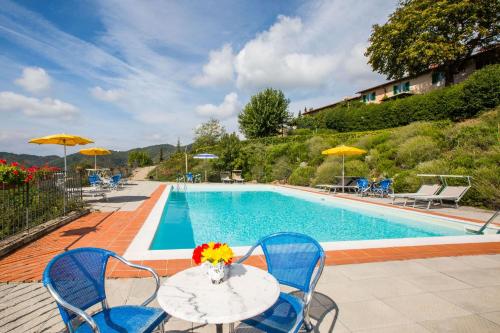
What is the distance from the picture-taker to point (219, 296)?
170 cm

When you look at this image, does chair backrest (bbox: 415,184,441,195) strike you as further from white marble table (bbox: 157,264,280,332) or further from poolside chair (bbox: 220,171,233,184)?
poolside chair (bbox: 220,171,233,184)

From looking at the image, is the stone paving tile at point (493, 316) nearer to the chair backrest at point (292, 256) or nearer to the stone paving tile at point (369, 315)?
the stone paving tile at point (369, 315)

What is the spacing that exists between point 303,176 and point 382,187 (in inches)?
234

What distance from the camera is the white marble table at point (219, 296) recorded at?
150cm

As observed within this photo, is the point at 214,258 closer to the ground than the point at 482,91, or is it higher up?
closer to the ground

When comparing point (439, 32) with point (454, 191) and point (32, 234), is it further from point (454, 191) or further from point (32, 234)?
point (32, 234)

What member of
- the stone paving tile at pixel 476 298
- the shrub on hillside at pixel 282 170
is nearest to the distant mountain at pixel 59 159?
the stone paving tile at pixel 476 298

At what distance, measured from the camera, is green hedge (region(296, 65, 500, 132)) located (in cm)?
1655

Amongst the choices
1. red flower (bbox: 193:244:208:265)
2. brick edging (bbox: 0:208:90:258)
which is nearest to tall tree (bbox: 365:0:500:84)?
brick edging (bbox: 0:208:90:258)

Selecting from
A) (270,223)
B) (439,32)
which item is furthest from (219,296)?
(439,32)

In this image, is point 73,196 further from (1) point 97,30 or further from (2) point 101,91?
(2) point 101,91

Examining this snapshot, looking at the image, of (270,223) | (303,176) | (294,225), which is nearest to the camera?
(294,225)

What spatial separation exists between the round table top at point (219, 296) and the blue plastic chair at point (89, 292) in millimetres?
274

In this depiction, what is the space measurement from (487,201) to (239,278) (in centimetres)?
990
